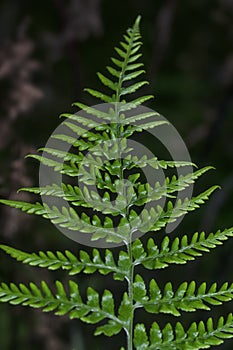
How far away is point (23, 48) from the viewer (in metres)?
1.43

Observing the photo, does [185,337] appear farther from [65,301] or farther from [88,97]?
[88,97]

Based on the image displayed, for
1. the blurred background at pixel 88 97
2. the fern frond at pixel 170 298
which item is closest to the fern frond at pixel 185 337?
the fern frond at pixel 170 298

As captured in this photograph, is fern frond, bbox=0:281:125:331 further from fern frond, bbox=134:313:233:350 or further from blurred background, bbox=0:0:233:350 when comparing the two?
blurred background, bbox=0:0:233:350

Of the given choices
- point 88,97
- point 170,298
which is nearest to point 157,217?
point 170,298

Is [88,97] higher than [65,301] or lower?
higher

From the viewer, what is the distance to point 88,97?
68.7 inches

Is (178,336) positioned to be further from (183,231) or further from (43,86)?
(43,86)

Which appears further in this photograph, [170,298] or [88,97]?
[88,97]

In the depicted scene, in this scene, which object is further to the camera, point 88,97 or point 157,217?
point 88,97

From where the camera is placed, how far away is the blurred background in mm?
1442

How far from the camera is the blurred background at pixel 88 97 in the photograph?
1442mm

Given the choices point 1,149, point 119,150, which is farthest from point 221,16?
point 119,150

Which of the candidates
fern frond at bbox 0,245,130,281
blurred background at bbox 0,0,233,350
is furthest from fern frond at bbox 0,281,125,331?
blurred background at bbox 0,0,233,350

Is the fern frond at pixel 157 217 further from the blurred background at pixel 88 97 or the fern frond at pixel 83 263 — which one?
the blurred background at pixel 88 97
